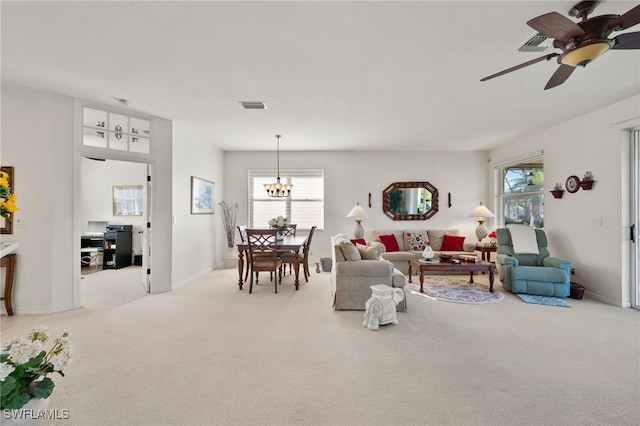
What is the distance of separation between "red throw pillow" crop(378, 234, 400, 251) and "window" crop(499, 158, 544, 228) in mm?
2440

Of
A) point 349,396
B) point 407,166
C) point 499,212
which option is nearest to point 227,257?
point 407,166

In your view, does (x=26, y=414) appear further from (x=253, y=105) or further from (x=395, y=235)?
(x=395, y=235)

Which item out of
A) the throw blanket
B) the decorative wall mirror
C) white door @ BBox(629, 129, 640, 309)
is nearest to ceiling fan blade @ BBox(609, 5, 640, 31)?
white door @ BBox(629, 129, 640, 309)

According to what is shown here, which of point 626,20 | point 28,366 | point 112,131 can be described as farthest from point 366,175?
point 28,366

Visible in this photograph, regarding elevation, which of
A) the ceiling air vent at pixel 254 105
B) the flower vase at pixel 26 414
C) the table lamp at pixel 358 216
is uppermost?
the ceiling air vent at pixel 254 105

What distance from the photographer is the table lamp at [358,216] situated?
6164 millimetres

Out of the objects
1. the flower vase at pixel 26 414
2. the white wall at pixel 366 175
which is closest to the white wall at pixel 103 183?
the white wall at pixel 366 175

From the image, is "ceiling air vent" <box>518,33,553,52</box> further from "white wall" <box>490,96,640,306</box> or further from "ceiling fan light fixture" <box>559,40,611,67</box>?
"white wall" <box>490,96,640,306</box>

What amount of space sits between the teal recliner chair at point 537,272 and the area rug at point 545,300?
0.06 m

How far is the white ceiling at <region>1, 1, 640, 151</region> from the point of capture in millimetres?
2064

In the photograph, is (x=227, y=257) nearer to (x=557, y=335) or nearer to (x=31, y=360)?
(x=31, y=360)

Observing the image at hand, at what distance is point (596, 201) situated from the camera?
4.09 m

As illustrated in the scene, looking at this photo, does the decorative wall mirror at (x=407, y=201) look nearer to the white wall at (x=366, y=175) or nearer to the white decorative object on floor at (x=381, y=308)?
the white wall at (x=366, y=175)

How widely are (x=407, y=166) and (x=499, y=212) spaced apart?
2.25m
